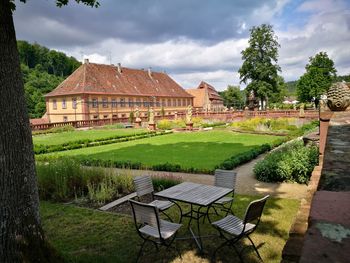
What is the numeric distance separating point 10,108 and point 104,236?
2.99 m

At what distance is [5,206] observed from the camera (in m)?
3.66

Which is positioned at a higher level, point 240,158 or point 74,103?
point 74,103

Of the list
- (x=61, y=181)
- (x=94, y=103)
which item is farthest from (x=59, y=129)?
(x=61, y=181)

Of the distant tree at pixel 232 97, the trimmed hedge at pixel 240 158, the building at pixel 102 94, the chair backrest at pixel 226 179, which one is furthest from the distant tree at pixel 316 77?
the chair backrest at pixel 226 179

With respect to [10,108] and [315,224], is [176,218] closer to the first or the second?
[10,108]

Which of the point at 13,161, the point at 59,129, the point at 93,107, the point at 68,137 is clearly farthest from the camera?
the point at 93,107

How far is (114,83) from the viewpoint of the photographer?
5016 centimetres

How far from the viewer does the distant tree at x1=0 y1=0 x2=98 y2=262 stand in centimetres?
360

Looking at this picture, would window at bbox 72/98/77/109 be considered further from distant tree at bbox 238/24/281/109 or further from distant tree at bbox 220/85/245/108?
distant tree at bbox 220/85/245/108

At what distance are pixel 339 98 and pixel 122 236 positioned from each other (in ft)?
14.7

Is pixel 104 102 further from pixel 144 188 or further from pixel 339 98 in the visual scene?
pixel 339 98

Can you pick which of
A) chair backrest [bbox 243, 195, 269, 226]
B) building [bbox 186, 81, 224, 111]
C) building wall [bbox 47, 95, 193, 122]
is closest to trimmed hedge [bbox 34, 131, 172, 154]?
chair backrest [bbox 243, 195, 269, 226]

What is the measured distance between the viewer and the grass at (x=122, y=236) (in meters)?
4.67

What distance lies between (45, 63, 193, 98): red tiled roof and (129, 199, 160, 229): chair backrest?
137 ft
